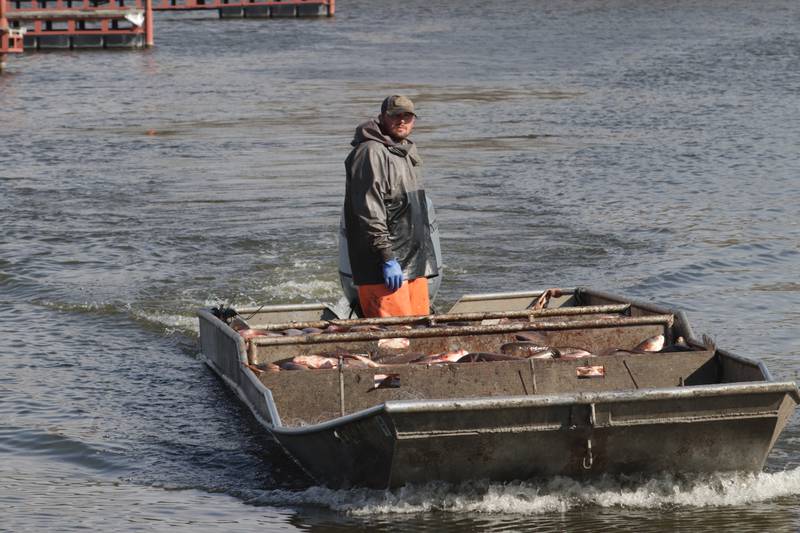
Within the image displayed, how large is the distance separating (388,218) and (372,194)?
330 millimetres

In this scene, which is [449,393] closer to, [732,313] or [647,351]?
[647,351]

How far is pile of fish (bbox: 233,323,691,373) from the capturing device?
880 centimetres

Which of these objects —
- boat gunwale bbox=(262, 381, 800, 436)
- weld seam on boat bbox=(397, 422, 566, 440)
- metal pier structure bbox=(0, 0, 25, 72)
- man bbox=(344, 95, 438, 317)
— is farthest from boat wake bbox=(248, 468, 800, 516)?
metal pier structure bbox=(0, 0, 25, 72)

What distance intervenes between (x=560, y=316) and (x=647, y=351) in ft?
3.52

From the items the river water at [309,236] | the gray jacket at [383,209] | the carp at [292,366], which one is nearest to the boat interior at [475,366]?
the carp at [292,366]

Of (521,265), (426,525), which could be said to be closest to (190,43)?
(521,265)

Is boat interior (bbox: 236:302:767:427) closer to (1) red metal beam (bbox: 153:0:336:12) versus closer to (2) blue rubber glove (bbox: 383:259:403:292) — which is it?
(2) blue rubber glove (bbox: 383:259:403:292)

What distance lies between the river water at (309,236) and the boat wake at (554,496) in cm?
1

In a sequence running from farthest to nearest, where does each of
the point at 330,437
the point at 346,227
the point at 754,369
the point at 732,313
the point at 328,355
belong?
the point at 732,313 → the point at 346,227 → the point at 328,355 → the point at 754,369 → the point at 330,437

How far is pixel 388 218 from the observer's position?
32.2 feet

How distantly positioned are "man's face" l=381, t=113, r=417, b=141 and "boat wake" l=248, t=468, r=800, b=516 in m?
2.70

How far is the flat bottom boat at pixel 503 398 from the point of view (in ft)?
24.4

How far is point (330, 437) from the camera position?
7.62m

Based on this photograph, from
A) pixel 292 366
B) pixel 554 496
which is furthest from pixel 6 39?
pixel 554 496
